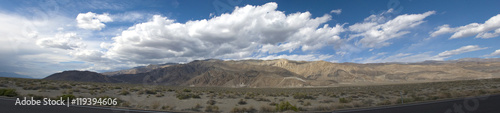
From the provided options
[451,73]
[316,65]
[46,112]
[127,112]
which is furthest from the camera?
[316,65]

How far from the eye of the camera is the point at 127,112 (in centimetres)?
915

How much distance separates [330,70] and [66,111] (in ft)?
460

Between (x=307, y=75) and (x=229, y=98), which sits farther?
(x=307, y=75)

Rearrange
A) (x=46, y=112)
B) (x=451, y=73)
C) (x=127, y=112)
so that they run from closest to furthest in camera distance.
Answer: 1. (x=46, y=112)
2. (x=127, y=112)
3. (x=451, y=73)

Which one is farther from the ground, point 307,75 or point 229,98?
point 229,98

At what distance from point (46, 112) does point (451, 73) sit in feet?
513

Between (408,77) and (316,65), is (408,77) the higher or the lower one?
the lower one

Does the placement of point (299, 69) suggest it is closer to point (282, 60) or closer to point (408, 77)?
point (282, 60)

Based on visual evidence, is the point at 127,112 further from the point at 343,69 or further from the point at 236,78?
the point at 343,69

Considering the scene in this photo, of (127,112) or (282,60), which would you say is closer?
(127,112)

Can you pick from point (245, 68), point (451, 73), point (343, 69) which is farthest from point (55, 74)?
point (451, 73)

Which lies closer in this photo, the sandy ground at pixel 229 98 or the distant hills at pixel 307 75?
the sandy ground at pixel 229 98

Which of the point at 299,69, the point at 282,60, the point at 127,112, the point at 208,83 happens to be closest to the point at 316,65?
the point at 299,69

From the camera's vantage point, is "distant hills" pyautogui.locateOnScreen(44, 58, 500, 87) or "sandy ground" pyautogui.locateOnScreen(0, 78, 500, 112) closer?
"sandy ground" pyautogui.locateOnScreen(0, 78, 500, 112)
